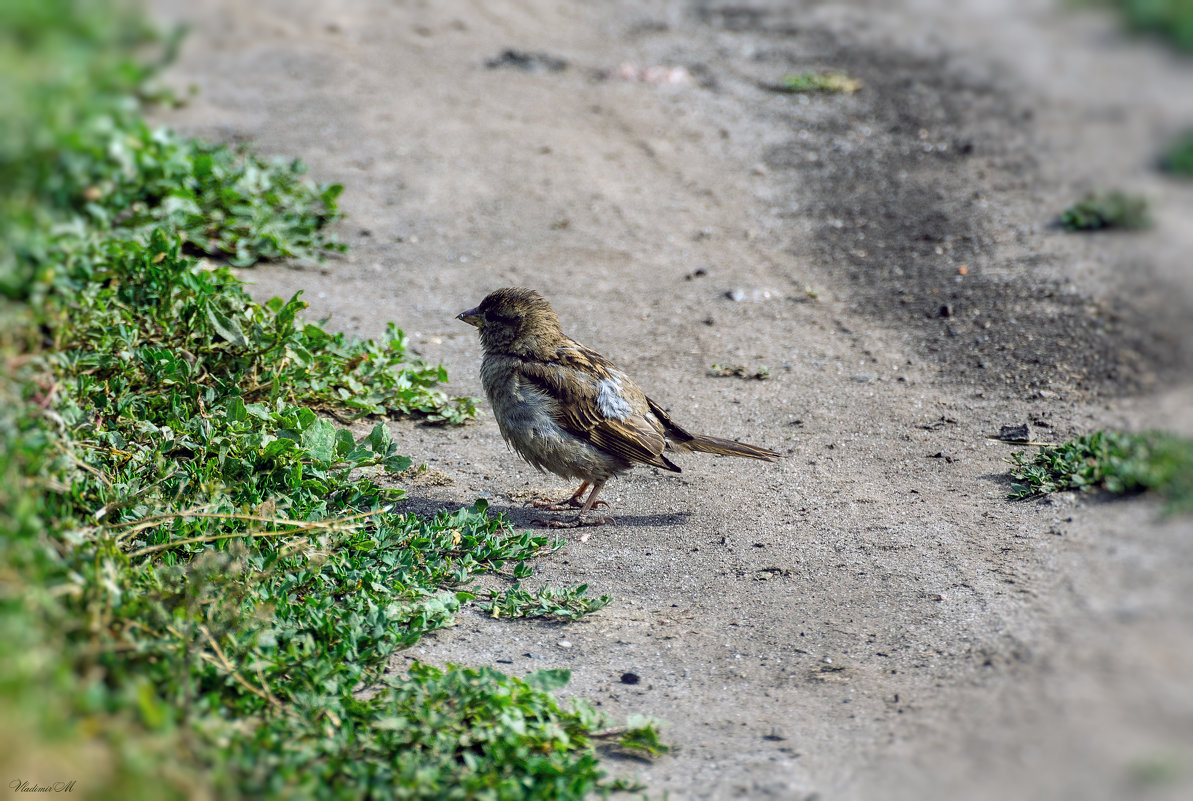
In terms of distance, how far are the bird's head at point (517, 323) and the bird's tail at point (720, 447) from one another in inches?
37.0

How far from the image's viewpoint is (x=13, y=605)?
2459mm

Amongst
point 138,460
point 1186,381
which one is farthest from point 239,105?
point 1186,381

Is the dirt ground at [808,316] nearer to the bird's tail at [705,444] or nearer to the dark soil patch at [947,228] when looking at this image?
the dark soil patch at [947,228]

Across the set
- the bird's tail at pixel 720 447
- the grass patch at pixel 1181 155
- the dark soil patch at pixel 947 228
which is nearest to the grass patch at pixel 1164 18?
the grass patch at pixel 1181 155

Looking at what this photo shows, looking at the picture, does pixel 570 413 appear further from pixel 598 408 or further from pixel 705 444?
pixel 705 444

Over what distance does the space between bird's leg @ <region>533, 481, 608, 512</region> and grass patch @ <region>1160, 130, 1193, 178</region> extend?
3.29 meters

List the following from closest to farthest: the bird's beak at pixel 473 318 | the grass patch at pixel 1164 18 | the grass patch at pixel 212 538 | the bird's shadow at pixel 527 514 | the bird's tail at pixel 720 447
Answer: the grass patch at pixel 212 538 < the grass patch at pixel 1164 18 < the bird's shadow at pixel 527 514 < the bird's tail at pixel 720 447 < the bird's beak at pixel 473 318

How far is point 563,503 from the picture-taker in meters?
5.57

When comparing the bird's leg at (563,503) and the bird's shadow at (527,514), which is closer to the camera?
the bird's shadow at (527,514)

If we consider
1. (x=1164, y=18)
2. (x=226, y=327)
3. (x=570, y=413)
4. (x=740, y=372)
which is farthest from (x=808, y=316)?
(x=226, y=327)

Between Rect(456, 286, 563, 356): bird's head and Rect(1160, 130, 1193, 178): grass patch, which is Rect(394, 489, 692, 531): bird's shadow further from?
Rect(1160, 130, 1193, 178): grass patch

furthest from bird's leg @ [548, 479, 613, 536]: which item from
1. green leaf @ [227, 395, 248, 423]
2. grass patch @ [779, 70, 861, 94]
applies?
grass patch @ [779, 70, 861, 94]

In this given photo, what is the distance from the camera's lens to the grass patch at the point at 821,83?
10.9m

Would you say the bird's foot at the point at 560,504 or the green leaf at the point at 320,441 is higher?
A: the green leaf at the point at 320,441
